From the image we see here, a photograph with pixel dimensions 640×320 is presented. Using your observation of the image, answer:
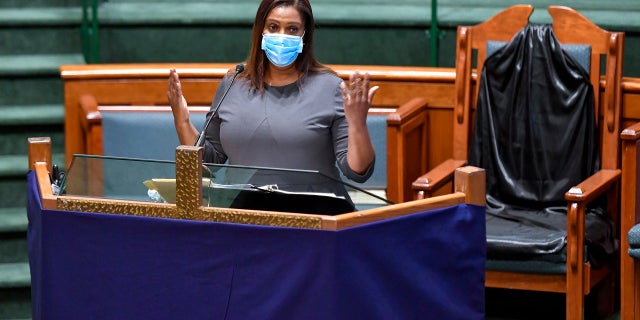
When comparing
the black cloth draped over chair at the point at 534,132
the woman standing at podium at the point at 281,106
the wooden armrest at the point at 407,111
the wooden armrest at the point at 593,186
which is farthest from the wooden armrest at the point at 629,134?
the woman standing at podium at the point at 281,106

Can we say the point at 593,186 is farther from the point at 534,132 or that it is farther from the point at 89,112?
the point at 89,112

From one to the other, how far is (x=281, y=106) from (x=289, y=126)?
59 mm

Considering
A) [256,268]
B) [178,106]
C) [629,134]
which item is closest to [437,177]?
[629,134]

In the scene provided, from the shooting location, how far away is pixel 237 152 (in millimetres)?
2762

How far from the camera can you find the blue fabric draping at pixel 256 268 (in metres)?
2.14

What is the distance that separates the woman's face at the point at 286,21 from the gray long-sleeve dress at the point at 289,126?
108 millimetres

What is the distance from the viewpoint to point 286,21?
109 inches

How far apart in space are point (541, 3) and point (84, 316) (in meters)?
2.52

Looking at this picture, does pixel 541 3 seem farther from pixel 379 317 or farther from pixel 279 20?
pixel 379 317

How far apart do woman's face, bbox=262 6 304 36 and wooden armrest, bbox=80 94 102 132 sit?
4.37ft

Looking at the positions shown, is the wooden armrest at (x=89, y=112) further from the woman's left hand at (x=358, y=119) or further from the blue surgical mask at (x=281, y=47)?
the woman's left hand at (x=358, y=119)

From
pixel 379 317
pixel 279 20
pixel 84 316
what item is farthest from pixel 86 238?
pixel 279 20

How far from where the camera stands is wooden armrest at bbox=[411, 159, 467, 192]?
3623 mm

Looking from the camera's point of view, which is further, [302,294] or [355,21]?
[355,21]
